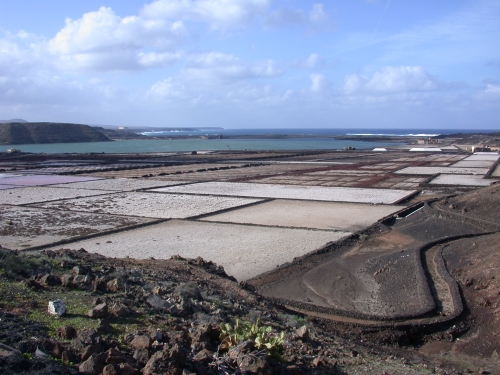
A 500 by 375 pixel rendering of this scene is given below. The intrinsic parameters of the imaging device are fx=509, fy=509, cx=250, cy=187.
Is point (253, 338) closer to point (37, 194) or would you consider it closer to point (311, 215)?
point (311, 215)

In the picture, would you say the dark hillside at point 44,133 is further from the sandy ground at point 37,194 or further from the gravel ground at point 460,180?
the gravel ground at point 460,180

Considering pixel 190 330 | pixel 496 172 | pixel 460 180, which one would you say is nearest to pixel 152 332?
pixel 190 330

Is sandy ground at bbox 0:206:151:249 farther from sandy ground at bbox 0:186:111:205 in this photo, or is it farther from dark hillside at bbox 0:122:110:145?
dark hillside at bbox 0:122:110:145

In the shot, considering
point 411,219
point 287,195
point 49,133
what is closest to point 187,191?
point 287,195

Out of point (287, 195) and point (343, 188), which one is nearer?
point (287, 195)

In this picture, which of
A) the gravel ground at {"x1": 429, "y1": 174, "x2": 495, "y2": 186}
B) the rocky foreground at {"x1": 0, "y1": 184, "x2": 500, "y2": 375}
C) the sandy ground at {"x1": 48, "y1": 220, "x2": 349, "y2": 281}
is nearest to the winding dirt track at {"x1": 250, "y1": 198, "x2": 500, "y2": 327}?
the rocky foreground at {"x1": 0, "y1": 184, "x2": 500, "y2": 375}

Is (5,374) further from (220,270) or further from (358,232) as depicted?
(358,232)
